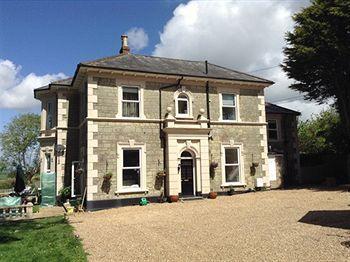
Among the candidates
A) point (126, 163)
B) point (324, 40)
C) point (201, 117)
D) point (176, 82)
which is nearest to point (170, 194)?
point (126, 163)

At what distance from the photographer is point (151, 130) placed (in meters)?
18.5

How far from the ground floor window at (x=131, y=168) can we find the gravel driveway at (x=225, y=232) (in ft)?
7.47

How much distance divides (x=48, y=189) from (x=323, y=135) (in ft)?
75.7

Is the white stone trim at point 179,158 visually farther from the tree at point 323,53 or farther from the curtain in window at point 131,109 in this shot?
the tree at point 323,53

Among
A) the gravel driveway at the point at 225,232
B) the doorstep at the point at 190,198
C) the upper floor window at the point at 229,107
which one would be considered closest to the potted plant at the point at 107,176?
the gravel driveway at the point at 225,232

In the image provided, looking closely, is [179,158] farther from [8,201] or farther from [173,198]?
[8,201]

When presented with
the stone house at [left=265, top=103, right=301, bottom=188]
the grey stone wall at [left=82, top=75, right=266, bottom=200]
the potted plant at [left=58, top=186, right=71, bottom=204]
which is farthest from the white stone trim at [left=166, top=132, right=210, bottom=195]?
the stone house at [left=265, top=103, right=301, bottom=188]

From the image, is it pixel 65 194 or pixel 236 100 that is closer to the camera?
pixel 65 194

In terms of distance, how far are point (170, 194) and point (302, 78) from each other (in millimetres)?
12407

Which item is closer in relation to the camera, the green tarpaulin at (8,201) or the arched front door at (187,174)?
the green tarpaulin at (8,201)

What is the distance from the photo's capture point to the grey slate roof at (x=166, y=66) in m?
18.4

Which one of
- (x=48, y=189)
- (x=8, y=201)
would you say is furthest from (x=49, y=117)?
(x=8, y=201)

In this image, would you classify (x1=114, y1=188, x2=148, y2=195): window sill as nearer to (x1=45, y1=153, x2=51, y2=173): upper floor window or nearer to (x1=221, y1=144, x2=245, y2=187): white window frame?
(x1=221, y1=144, x2=245, y2=187): white window frame

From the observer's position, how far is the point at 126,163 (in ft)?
58.5
